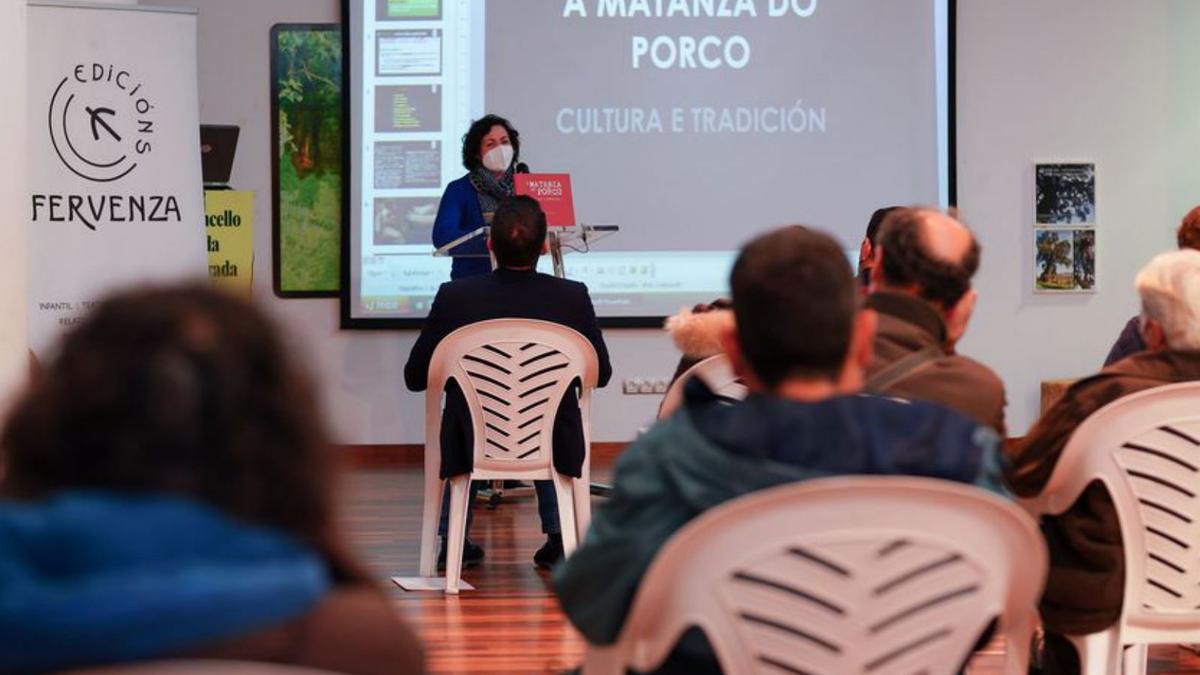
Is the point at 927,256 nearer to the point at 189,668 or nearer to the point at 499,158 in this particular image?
the point at 189,668

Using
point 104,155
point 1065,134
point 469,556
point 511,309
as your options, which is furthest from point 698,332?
point 1065,134

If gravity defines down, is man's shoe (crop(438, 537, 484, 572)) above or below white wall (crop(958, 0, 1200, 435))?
below

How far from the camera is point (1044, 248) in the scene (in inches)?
378

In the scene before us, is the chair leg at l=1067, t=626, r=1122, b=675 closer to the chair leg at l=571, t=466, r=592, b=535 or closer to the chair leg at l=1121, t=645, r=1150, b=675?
the chair leg at l=1121, t=645, r=1150, b=675

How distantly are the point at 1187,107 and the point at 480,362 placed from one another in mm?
5754

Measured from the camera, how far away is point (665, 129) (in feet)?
30.8

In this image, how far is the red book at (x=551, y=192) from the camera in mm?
6828

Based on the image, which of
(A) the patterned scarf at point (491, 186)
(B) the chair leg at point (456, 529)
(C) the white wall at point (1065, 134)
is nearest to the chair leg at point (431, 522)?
(B) the chair leg at point (456, 529)

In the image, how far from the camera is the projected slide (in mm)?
9242

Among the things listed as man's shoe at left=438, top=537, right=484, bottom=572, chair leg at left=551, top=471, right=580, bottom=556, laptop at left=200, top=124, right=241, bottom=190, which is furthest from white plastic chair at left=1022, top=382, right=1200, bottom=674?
laptop at left=200, top=124, right=241, bottom=190

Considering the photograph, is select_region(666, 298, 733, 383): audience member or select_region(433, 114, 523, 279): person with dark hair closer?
select_region(666, 298, 733, 383): audience member

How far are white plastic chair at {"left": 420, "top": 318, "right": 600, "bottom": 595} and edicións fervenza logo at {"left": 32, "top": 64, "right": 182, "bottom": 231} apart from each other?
1459 millimetres

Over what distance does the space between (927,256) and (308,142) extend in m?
6.72

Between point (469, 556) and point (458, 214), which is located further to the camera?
point (458, 214)
